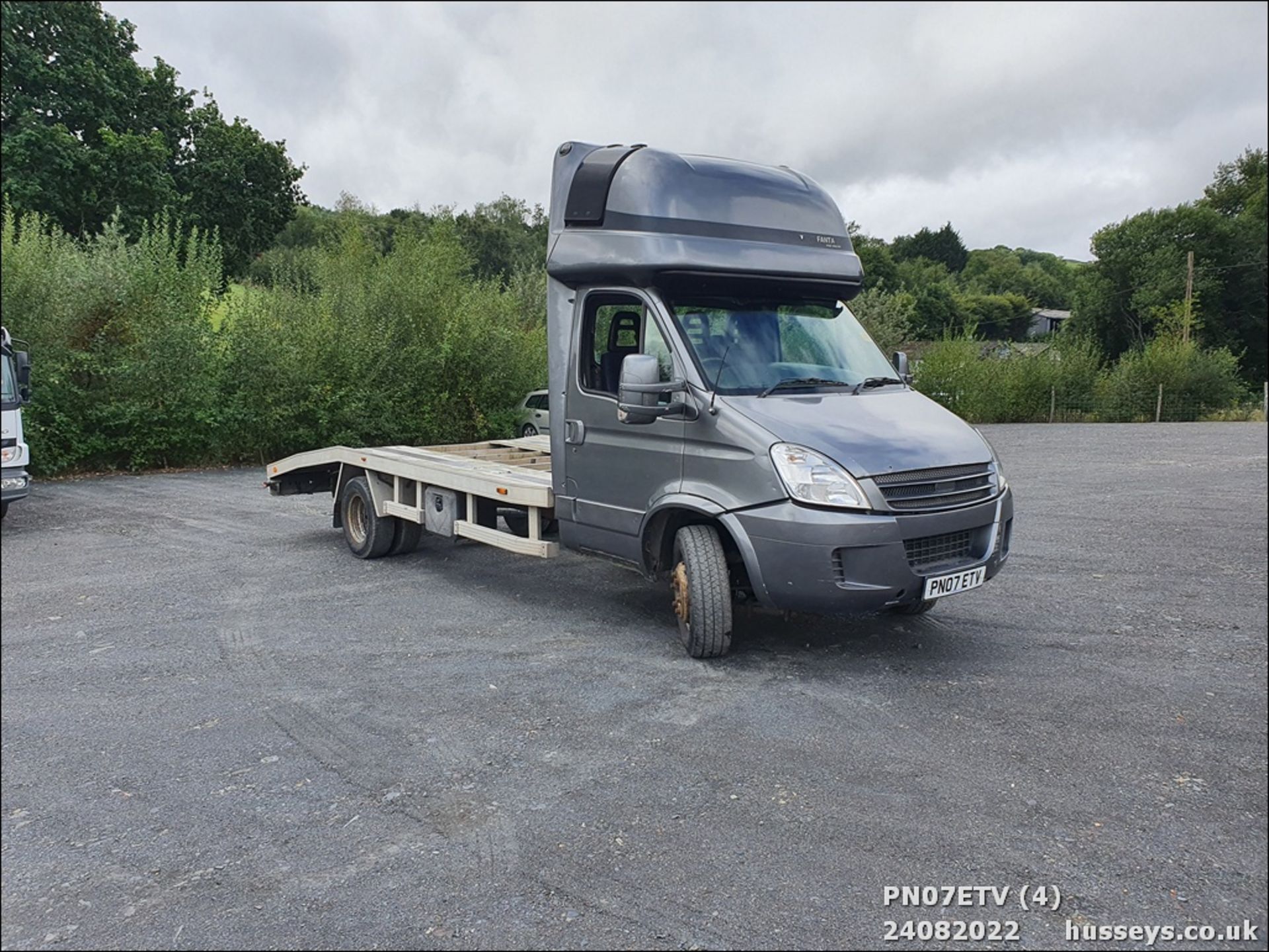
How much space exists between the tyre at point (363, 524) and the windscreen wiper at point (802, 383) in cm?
429

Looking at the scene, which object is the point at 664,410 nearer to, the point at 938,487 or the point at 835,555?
the point at 835,555

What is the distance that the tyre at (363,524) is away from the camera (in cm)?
814

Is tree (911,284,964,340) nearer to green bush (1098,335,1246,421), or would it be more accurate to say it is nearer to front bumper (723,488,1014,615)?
green bush (1098,335,1246,421)

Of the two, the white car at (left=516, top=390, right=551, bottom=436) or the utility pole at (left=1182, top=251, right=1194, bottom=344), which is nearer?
the utility pole at (left=1182, top=251, right=1194, bottom=344)

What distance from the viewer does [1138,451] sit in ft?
63.4

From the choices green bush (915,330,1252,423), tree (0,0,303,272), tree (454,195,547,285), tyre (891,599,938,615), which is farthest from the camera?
tree (454,195,547,285)

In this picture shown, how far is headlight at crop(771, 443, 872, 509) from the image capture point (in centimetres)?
471

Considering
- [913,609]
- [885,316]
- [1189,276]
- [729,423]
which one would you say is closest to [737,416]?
[729,423]

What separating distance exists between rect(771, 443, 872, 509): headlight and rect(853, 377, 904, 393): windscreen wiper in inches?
39.3

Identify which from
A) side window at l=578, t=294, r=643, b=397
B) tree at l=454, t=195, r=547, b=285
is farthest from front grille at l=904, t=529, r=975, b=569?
tree at l=454, t=195, r=547, b=285

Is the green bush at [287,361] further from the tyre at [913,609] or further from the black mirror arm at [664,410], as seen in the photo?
the tyre at [913,609]

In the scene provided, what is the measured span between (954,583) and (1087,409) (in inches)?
1268

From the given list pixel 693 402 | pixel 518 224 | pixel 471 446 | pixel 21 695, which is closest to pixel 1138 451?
pixel 471 446

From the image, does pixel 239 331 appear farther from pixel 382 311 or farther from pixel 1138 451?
pixel 1138 451
